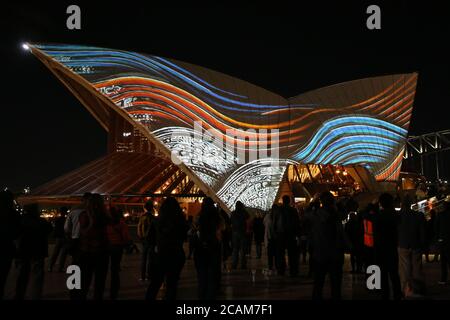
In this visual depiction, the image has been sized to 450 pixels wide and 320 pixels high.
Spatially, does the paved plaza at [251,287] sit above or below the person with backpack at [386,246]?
below

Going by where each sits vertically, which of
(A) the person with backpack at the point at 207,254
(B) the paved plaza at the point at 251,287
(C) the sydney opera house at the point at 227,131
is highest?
(C) the sydney opera house at the point at 227,131

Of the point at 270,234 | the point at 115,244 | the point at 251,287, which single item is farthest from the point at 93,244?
the point at 270,234

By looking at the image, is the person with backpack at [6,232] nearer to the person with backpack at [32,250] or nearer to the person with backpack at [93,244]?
the person with backpack at [32,250]

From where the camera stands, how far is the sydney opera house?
25.2 metres

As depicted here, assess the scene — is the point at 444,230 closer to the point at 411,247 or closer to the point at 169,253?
the point at 411,247

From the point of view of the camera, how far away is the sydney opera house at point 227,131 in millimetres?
25203

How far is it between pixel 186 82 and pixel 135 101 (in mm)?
3194

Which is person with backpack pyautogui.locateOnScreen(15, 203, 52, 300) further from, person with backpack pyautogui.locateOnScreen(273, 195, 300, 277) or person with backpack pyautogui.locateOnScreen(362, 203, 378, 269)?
person with backpack pyautogui.locateOnScreen(273, 195, 300, 277)

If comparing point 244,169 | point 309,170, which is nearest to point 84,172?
point 244,169

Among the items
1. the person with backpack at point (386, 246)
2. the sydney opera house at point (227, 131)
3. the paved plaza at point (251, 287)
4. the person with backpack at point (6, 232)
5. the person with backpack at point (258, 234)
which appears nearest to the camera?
the person with backpack at point (6, 232)

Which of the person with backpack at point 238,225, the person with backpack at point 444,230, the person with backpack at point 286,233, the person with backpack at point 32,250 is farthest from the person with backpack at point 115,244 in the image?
the person with backpack at point 444,230

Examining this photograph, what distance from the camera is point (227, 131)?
27.2 m
